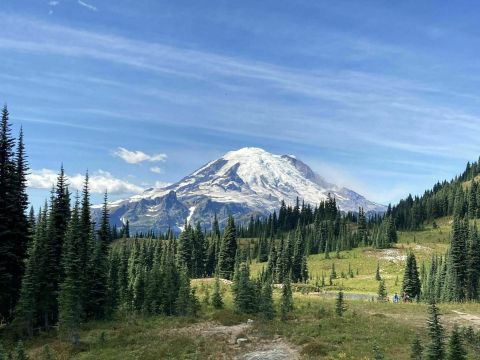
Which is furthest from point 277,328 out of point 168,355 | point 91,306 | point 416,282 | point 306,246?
point 306,246

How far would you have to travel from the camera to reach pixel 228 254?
364 feet

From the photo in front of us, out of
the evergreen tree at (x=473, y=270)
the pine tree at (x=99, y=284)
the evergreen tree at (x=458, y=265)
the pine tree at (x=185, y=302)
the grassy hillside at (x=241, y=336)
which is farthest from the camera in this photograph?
the evergreen tree at (x=458, y=265)

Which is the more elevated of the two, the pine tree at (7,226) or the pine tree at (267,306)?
the pine tree at (7,226)

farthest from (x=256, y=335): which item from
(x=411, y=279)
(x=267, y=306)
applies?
(x=411, y=279)

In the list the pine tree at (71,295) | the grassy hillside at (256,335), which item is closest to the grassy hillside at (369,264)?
the grassy hillside at (256,335)

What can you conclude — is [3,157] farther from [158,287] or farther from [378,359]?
[378,359]

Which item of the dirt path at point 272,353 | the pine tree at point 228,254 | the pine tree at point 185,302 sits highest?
the pine tree at point 228,254

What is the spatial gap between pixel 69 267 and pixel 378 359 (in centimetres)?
3192

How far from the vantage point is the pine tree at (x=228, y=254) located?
11069 cm

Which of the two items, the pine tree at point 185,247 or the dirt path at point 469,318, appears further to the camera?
the pine tree at point 185,247

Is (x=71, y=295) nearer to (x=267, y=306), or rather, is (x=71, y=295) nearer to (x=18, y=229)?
(x=18, y=229)

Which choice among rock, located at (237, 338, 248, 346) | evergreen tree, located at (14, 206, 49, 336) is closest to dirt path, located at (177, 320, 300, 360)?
rock, located at (237, 338, 248, 346)

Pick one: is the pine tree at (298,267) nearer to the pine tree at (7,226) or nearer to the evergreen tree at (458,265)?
the evergreen tree at (458,265)

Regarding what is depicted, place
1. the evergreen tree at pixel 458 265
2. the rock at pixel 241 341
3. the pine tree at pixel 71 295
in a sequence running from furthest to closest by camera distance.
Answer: the evergreen tree at pixel 458 265
the pine tree at pixel 71 295
the rock at pixel 241 341
